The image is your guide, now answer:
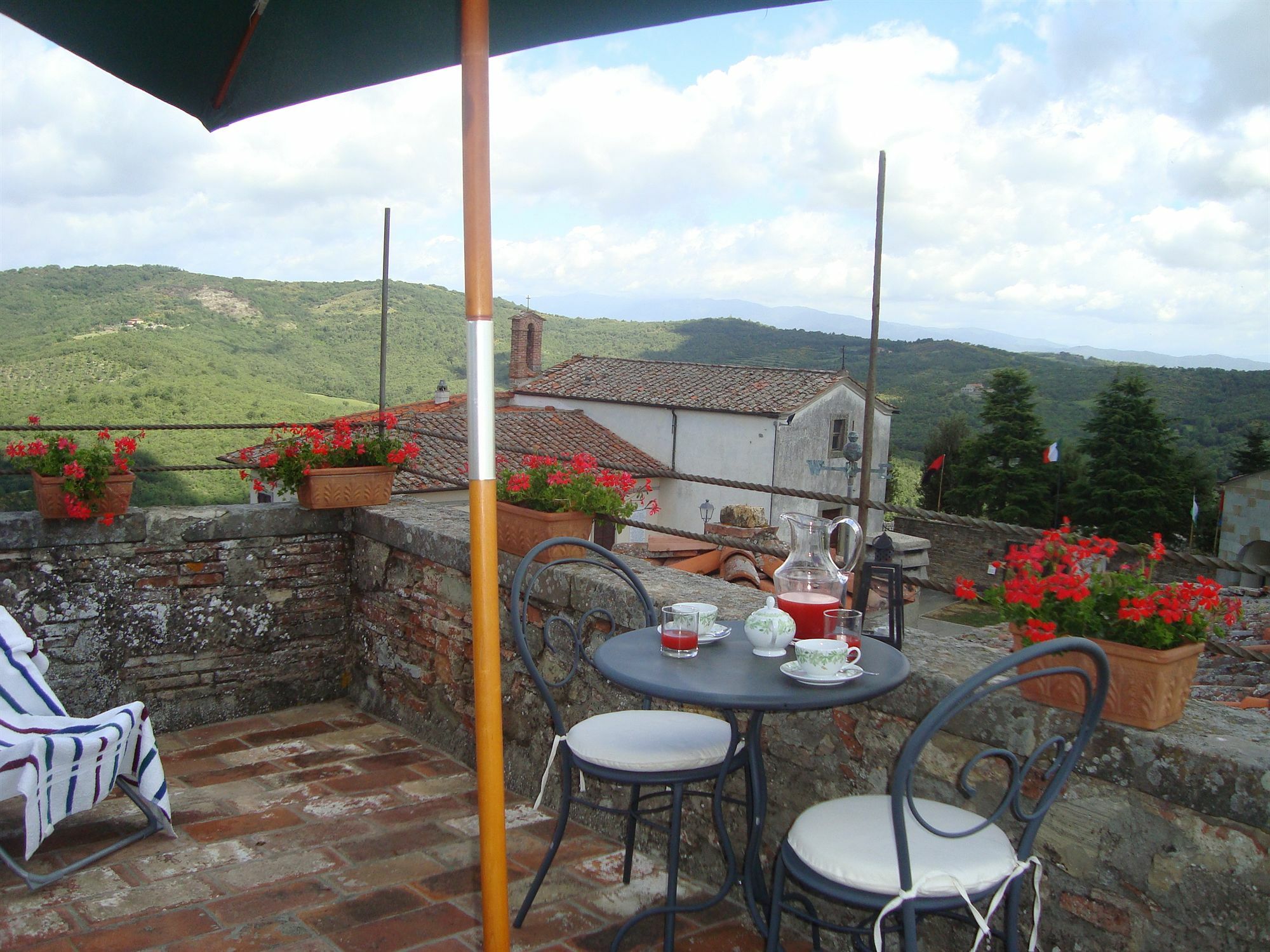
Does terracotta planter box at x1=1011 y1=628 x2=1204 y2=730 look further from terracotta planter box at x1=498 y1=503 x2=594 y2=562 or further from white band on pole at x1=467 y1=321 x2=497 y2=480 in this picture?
terracotta planter box at x1=498 y1=503 x2=594 y2=562

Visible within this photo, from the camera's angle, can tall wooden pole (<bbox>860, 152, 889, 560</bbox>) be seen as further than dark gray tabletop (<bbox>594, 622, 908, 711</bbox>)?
Yes

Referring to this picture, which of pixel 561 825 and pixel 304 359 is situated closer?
pixel 561 825

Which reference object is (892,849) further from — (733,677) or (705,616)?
(705,616)

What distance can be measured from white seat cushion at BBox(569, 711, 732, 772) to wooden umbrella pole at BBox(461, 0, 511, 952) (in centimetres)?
53

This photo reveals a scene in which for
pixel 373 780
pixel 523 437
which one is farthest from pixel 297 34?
pixel 523 437

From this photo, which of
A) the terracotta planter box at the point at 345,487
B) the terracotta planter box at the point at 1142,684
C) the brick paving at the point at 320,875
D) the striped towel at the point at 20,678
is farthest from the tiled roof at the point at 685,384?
the terracotta planter box at the point at 1142,684

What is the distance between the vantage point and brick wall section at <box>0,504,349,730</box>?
3.15 metres

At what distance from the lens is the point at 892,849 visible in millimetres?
1338

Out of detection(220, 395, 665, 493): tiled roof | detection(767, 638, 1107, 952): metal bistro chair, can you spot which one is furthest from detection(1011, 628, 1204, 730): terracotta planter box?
detection(220, 395, 665, 493): tiled roof

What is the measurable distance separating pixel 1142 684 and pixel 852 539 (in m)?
0.57

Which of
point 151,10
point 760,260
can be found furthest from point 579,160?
point 760,260

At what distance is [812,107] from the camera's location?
271cm

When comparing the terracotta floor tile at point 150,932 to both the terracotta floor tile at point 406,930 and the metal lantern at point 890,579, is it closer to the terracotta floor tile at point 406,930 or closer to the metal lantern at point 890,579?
the terracotta floor tile at point 406,930

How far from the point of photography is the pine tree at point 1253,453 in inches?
1092
